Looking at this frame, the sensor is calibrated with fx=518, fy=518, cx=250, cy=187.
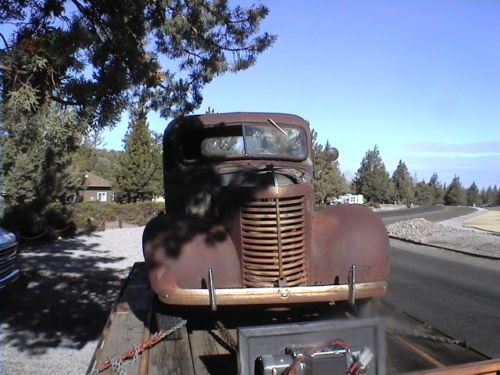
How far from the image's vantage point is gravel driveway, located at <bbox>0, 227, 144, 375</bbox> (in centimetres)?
656

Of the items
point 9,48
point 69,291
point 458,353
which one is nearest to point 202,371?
point 458,353

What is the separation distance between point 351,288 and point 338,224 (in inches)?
23.4

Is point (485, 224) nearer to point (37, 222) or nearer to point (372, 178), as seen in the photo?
point (37, 222)

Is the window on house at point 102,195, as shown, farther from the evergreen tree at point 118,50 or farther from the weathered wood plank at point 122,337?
the weathered wood plank at point 122,337

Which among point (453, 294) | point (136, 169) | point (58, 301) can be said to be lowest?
point (58, 301)

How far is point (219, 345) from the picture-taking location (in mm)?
3766

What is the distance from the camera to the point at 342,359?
8.48ft

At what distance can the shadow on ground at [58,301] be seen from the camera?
→ 7.51 metres

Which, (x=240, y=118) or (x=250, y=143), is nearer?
(x=250, y=143)

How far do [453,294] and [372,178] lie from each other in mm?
64240

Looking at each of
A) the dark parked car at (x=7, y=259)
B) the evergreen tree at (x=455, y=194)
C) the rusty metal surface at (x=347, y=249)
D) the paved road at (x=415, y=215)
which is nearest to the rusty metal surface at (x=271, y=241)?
the rusty metal surface at (x=347, y=249)

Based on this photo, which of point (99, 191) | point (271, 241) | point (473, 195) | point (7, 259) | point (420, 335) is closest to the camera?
point (420, 335)

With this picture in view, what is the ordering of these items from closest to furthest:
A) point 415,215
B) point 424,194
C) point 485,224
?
point 485,224
point 415,215
point 424,194

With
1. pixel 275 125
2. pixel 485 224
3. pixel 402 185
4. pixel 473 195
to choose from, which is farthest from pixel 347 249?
pixel 473 195
